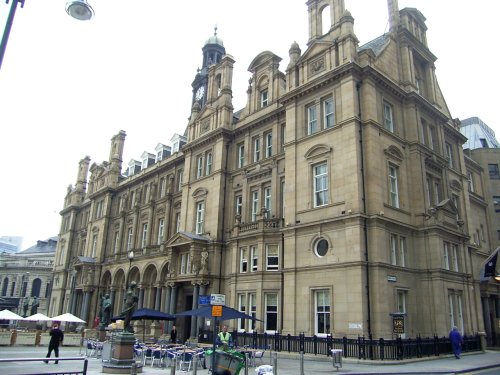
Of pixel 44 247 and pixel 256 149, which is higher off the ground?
pixel 44 247

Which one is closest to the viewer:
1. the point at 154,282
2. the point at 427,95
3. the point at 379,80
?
the point at 379,80

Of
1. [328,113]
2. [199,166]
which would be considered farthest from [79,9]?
[199,166]

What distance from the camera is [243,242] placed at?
3275 centimetres

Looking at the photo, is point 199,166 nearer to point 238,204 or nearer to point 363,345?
point 238,204

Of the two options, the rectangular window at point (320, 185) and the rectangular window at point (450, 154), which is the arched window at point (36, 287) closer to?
the rectangular window at point (320, 185)

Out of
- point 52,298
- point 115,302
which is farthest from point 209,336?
point 52,298

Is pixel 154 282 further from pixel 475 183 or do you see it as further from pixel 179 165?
pixel 475 183

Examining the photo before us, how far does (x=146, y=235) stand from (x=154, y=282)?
6.29 metres

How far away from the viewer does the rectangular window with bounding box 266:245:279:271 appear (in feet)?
100

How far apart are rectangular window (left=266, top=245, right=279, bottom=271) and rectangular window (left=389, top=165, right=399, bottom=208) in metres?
8.63

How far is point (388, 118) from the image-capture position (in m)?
29.7

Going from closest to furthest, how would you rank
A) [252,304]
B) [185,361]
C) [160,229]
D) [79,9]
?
[79,9], [185,361], [252,304], [160,229]

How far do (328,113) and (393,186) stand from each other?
21.4ft

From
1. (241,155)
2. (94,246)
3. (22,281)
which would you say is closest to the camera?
(241,155)
